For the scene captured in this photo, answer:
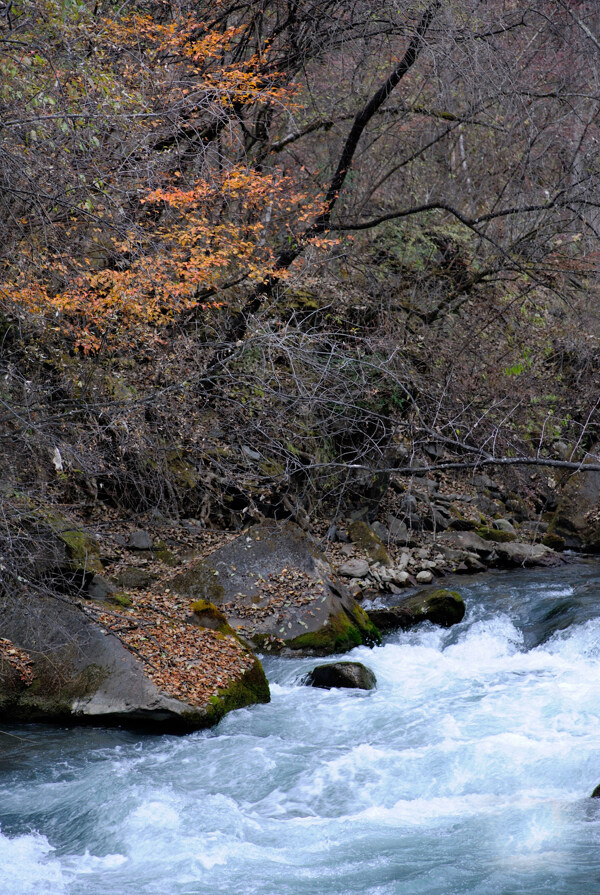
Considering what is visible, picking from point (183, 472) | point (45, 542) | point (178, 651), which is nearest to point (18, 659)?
point (45, 542)

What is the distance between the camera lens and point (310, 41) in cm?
1083

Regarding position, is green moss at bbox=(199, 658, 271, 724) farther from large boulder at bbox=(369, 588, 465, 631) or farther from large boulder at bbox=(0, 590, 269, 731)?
large boulder at bbox=(369, 588, 465, 631)

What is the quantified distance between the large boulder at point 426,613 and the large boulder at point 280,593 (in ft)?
1.39

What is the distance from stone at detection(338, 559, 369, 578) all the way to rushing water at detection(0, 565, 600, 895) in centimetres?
287

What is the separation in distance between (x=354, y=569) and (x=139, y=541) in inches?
127

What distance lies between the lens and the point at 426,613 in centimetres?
1027

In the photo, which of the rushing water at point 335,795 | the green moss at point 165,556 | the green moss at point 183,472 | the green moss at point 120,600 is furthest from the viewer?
the green moss at point 183,472

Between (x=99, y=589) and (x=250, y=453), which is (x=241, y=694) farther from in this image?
(x=250, y=453)

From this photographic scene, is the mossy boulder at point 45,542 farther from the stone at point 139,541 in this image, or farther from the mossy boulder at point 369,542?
the mossy boulder at point 369,542

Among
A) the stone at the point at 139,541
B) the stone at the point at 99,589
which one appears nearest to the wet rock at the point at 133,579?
the stone at the point at 99,589

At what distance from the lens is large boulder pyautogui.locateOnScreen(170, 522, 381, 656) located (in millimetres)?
9172

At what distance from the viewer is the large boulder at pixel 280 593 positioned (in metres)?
9.17

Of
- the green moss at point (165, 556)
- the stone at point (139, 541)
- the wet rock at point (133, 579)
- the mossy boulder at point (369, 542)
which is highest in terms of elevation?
the stone at point (139, 541)

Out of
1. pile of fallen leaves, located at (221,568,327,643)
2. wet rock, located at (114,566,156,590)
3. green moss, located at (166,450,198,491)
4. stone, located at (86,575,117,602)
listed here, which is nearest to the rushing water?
pile of fallen leaves, located at (221,568,327,643)
